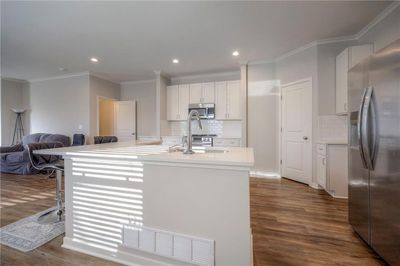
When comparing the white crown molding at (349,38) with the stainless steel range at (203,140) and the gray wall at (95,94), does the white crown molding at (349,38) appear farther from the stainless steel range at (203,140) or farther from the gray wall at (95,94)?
the gray wall at (95,94)

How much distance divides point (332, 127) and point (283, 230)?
2.30 meters

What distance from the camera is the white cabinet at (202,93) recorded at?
4.95m

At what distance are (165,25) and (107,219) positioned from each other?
8.87ft

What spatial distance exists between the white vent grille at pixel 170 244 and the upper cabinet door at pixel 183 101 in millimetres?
3911

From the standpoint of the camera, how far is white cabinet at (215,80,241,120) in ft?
15.6

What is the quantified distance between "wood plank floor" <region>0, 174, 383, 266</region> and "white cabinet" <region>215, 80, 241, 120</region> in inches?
78.5

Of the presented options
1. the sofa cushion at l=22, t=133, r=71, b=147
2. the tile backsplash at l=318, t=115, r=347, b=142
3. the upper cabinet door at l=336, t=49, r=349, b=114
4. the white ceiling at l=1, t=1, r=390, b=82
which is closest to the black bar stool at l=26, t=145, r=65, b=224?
the white ceiling at l=1, t=1, r=390, b=82

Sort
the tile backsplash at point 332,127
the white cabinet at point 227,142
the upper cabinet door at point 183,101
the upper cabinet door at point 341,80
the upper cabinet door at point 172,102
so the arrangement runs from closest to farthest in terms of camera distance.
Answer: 1. the upper cabinet door at point 341,80
2. the tile backsplash at point 332,127
3. the white cabinet at point 227,142
4. the upper cabinet door at point 183,101
5. the upper cabinet door at point 172,102

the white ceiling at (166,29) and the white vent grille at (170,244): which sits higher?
the white ceiling at (166,29)

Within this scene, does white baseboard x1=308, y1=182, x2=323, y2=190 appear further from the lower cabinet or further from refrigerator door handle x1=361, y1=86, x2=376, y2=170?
refrigerator door handle x1=361, y1=86, x2=376, y2=170

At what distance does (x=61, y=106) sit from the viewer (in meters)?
5.67

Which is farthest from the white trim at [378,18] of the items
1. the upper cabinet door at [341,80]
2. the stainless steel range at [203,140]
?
the stainless steel range at [203,140]

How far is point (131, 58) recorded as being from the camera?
13.9ft

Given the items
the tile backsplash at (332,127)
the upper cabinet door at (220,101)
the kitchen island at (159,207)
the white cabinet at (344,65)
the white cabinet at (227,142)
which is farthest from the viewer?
the upper cabinet door at (220,101)
